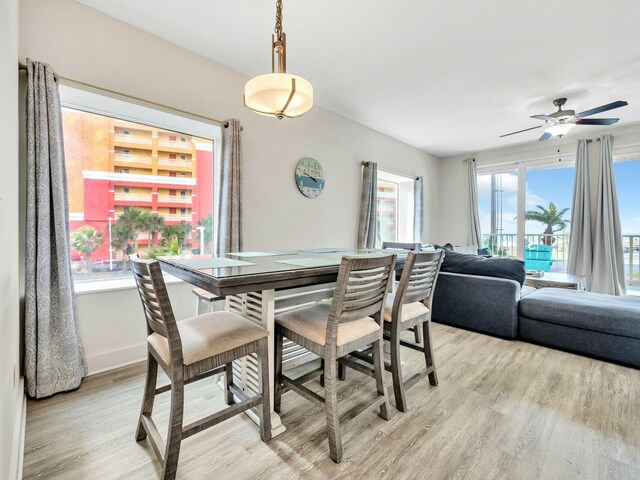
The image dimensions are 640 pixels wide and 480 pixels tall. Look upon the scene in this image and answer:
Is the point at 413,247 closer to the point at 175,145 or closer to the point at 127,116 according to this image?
the point at 175,145

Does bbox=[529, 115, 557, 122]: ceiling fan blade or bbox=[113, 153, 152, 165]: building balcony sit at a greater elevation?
bbox=[529, 115, 557, 122]: ceiling fan blade

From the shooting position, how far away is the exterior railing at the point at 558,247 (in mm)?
4777

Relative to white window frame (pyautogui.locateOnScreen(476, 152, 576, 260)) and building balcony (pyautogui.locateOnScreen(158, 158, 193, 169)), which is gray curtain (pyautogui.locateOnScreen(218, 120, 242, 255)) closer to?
building balcony (pyautogui.locateOnScreen(158, 158, 193, 169))

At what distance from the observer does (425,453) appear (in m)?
1.42

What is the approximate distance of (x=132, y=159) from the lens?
2.58 metres

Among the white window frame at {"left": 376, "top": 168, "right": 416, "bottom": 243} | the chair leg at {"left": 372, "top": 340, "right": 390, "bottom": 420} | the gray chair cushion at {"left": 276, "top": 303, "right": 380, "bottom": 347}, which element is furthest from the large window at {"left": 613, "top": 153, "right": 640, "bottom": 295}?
the gray chair cushion at {"left": 276, "top": 303, "right": 380, "bottom": 347}

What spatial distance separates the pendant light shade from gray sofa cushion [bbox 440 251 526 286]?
2.36 metres

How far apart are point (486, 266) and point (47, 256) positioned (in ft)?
11.7

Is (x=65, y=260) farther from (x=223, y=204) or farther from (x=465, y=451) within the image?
(x=465, y=451)

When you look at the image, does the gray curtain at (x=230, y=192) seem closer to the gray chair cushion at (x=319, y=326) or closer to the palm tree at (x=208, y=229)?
the palm tree at (x=208, y=229)

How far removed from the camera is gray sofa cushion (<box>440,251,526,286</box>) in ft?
9.39

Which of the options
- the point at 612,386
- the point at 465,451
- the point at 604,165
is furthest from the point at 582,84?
the point at 465,451

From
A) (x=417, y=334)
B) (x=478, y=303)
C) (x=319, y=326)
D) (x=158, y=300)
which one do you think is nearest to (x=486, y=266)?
(x=478, y=303)

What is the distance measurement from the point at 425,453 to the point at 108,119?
10.4 feet
